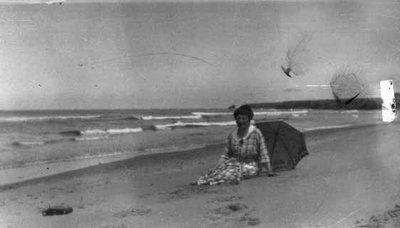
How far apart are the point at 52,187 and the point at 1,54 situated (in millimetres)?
1189

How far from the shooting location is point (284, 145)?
4691 mm

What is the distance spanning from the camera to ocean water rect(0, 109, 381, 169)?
412 centimetres

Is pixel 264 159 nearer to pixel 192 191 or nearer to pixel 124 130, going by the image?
pixel 192 191

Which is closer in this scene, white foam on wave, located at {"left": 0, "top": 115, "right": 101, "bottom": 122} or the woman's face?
white foam on wave, located at {"left": 0, "top": 115, "right": 101, "bottom": 122}


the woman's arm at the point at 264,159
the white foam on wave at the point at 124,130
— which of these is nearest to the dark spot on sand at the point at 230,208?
the woman's arm at the point at 264,159

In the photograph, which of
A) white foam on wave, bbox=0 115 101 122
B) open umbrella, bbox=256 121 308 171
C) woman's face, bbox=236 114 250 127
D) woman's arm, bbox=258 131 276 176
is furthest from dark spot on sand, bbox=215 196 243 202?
white foam on wave, bbox=0 115 101 122

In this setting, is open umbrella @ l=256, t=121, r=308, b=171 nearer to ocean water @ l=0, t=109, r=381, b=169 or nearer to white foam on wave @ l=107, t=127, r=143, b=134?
ocean water @ l=0, t=109, r=381, b=169

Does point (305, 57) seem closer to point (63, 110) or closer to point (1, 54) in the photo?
point (63, 110)

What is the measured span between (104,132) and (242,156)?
130 centimetres

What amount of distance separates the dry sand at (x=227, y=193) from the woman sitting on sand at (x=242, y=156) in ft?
0.26

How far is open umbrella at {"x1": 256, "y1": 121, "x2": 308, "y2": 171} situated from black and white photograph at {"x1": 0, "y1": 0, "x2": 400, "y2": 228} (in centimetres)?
1

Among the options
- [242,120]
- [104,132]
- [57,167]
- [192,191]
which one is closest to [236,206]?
[192,191]

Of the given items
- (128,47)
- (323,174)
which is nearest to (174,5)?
(128,47)

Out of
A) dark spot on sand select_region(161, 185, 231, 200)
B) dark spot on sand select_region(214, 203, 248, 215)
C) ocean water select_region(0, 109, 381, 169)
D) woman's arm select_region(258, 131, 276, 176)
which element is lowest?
dark spot on sand select_region(214, 203, 248, 215)
